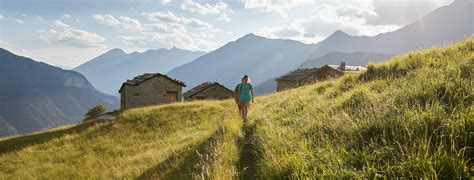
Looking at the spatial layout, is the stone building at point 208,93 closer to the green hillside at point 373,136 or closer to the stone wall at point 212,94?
the stone wall at point 212,94

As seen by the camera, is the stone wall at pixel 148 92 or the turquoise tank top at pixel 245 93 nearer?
the turquoise tank top at pixel 245 93

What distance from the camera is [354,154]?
414cm

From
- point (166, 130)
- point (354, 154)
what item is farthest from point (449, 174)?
point (166, 130)

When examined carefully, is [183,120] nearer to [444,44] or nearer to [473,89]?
[444,44]

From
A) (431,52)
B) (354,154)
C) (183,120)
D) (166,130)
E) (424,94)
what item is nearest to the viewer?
(354,154)

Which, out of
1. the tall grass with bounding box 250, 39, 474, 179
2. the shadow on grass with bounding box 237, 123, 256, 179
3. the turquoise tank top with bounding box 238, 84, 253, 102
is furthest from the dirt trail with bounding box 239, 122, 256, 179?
the turquoise tank top with bounding box 238, 84, 253, 102

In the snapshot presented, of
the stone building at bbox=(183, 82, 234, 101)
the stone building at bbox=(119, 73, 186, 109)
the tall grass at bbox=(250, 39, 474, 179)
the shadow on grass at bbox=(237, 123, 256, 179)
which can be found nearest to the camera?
the tall grass at bbox=(250, 39, 474, 179)

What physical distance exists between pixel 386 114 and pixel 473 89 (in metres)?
1.30

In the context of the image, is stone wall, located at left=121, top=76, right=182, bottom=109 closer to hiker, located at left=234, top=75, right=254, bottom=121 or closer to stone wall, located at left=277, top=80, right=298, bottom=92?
stone wall, located at left=277, top=80, right=298, bottom=92

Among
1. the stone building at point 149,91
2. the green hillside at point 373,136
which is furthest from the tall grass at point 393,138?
the stone building at point 149,91

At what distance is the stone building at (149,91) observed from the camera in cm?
4312

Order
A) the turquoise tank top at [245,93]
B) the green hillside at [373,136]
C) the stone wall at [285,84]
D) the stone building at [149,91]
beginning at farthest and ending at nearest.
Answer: the stone wall at [285,84] < the stone building at [149,91] < the turquoise tank top at [245,93] < the green hillside at [373,136]

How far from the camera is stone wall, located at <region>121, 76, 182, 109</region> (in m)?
43.2

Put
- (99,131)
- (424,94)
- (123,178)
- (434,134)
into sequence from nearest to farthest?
(434,134) → (424,94) → (123,178) → (99,131)
